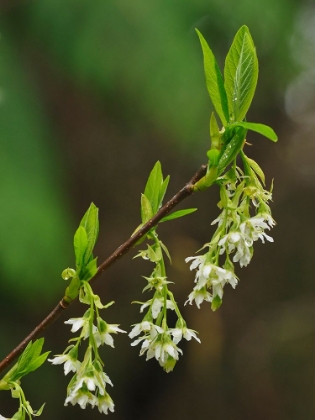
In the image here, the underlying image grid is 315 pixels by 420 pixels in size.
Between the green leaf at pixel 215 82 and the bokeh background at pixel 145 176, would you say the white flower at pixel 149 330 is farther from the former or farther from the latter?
the bokeh background at pixel 145 176

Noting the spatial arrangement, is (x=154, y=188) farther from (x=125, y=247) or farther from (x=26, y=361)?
(x=26, y=361)

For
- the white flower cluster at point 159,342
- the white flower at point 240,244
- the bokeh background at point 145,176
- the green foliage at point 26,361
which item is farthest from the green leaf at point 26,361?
the bokeh background at point 145,176

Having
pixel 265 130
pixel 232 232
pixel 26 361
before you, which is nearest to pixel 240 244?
pixel 232 232

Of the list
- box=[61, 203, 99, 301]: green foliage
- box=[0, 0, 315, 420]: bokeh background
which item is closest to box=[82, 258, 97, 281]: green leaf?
box=[61, 203, 99, 301]: green foliage

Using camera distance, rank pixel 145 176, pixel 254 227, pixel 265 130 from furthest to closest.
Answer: pixel 145 176, pixel 254 227, pixel 265 130

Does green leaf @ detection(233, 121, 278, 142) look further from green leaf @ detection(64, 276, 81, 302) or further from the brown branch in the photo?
green leaf @ detection(64, 276, 81, 302)

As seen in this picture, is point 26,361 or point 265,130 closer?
point 265,130
